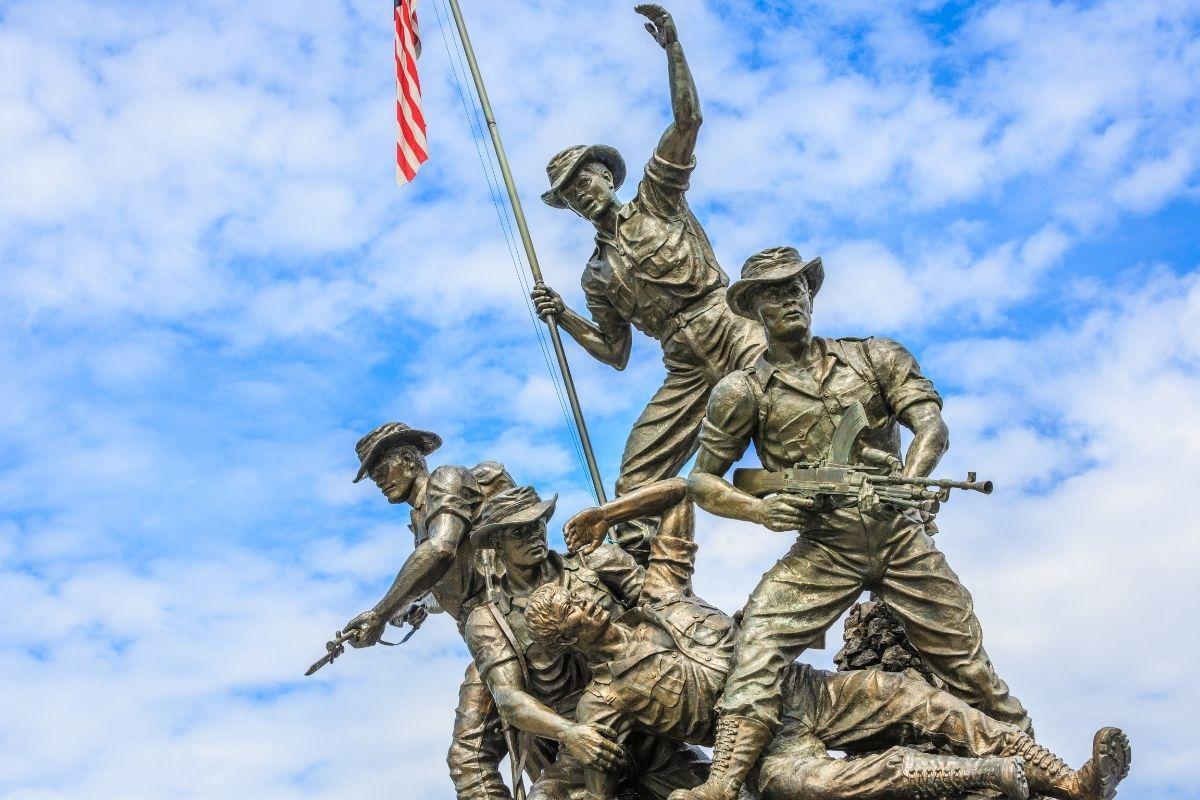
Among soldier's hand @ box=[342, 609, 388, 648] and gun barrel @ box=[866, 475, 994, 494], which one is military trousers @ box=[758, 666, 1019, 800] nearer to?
gun barrel @ box=[866, 475, 994, 494]

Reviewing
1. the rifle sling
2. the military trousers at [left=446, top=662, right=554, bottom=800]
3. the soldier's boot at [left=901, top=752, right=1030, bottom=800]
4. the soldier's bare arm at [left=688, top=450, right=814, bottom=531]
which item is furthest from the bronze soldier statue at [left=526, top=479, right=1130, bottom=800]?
the military trousers at [left=446, top=662, right=554, bottom=800]

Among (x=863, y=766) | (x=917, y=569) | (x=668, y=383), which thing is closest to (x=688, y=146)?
(x=668, y=383)

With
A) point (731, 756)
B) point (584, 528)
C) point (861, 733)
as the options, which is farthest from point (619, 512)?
point (861, 733)

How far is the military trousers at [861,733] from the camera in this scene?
11.0 m

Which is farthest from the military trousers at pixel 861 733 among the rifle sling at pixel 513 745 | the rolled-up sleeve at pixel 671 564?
the rifle sling at pixel 513 745

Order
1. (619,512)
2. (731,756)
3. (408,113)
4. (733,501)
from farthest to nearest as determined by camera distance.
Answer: (408,113) → (619,512) → (733,501) → (731,756)

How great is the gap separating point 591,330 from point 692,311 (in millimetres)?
1065

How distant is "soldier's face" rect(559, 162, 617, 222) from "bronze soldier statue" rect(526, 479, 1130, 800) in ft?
8.73

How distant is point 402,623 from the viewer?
47.0ft

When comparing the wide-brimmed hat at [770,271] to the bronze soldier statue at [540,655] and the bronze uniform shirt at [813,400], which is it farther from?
the bronze soldier statue at [540,655]

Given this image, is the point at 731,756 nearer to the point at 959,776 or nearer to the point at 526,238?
the point at 959,776

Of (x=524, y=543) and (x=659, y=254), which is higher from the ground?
(x=659, y=254)

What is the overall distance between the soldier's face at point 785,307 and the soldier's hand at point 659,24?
2423 millimetres

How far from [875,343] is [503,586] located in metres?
3.09
